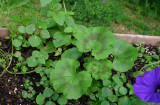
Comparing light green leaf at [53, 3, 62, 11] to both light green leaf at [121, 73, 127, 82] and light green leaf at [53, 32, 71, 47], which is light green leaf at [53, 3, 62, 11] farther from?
light green leaf at [121, 73, 127, 82]

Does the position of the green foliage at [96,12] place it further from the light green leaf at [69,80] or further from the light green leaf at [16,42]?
the light green leaf at [69,80]

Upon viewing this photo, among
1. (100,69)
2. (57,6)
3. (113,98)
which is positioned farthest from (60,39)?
(113,98)

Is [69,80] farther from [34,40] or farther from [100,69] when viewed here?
[34,40]

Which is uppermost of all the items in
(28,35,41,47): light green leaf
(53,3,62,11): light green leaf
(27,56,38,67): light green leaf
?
(53,3,62,11): light green leaf

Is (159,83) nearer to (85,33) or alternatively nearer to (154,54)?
(85,33)

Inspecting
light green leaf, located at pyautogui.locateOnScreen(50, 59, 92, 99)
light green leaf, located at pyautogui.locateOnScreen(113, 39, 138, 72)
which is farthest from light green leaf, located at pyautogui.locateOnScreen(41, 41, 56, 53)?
light green leaf, located at pyautogui.locateOnScreen(113, 39, 138, 72)

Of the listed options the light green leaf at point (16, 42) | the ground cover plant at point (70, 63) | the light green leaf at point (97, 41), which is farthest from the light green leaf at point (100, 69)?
the light green leaf at point (16, 42)
